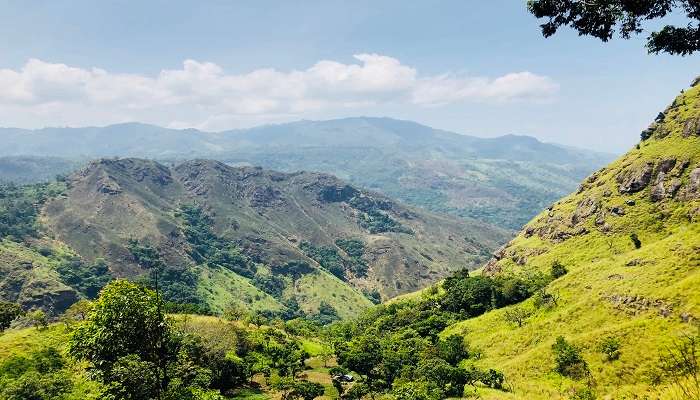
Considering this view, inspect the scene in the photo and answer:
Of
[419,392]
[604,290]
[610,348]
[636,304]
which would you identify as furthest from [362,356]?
[636,304]

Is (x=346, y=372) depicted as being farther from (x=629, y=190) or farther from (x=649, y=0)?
(x=629, y=190)

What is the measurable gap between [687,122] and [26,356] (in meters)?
209

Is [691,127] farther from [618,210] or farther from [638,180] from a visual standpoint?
[618,210]

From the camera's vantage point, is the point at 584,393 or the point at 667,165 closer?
the point at 584,393

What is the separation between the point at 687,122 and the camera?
167250 millimetres

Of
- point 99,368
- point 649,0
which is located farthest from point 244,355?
point 649,0

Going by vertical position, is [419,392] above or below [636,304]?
below

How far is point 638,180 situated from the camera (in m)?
161

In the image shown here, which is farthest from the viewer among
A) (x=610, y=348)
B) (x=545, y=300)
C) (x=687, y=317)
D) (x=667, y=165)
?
(x=667, y=165)

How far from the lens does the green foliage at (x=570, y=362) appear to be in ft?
266

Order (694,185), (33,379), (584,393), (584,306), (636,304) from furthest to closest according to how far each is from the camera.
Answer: (694,185) → (584,306) → (636,304) → (584,393) → (33,379)

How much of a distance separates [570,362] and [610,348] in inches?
283

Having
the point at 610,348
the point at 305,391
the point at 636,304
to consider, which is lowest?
the point at 305,391

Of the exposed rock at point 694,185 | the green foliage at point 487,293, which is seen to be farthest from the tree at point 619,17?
the exposed rock at point 694,185
